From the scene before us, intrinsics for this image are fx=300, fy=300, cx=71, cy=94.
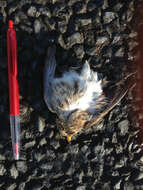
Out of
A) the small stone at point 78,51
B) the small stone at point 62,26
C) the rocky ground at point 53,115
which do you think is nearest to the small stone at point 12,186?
the rocky ground at point 53,115

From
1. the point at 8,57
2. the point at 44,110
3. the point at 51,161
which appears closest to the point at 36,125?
the point at 44,110

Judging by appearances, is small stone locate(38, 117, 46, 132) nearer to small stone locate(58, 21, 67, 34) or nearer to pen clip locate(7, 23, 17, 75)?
pen clip locate(7, 23, 17, 75)

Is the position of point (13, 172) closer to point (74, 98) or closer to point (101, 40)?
point (74, 98)

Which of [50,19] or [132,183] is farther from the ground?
[50,19]

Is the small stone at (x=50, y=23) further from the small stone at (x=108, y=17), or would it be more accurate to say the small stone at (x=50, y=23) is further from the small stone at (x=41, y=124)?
the small stone at (x=41, y=124)

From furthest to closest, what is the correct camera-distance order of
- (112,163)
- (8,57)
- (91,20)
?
(112,163), (91,20), (8,57)

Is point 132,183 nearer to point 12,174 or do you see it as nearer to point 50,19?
point 12,174
